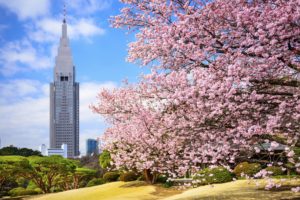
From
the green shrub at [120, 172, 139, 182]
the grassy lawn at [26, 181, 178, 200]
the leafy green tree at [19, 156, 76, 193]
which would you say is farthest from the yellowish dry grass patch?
the leafy green tree at [19, 156, 76, 193]

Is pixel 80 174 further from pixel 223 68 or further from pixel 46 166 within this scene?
pixel 223 68

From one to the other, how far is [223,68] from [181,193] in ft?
53.3

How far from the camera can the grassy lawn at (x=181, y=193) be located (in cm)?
1845

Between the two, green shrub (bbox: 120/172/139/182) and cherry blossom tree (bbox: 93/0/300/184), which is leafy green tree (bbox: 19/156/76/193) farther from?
cherry blossom tree (bbox: 93/0/300/184)

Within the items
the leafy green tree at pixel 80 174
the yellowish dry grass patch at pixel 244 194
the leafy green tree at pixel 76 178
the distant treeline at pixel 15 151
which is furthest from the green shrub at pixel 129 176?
the distant treeline at pixel 15 151

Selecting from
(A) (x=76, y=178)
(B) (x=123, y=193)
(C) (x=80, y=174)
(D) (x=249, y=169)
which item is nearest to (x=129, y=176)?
(B) (x=123, y=193)

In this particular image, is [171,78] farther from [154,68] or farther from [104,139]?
[104,139]

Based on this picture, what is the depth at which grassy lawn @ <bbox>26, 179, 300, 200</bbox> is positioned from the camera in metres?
18.5

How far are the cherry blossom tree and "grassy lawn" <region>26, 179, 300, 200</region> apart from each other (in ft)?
13.8

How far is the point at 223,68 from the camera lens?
9555 mm

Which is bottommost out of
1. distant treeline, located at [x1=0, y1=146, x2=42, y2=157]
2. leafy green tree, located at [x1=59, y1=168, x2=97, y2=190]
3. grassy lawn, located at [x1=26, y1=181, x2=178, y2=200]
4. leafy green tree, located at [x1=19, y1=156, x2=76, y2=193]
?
grassy lawn, located at [x1=26, y1=181, x2=178, y2=200]

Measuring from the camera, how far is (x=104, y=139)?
24688mm

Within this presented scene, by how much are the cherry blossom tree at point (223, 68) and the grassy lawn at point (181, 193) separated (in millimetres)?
4200

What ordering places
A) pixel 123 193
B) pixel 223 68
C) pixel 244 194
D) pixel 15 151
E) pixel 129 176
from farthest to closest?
pixel 15 151
pixel 129 176
pixel 123 193
pixel 244 194
pixel 223 68
